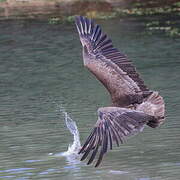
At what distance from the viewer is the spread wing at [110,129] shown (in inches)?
Answer: 251

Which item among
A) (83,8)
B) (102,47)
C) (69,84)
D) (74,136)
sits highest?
(102,47)

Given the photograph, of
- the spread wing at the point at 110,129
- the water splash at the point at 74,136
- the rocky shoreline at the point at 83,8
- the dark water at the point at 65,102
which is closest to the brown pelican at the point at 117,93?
the spread wing at the point at 110,129

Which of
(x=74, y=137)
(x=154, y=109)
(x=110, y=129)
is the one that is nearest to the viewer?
(x=110, y=129)

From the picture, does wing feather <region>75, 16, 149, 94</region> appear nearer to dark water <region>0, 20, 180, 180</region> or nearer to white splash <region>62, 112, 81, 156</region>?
dark water <region>0, 20, 180, 180</region>

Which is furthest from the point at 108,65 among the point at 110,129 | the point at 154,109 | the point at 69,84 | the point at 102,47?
the point at 69,84

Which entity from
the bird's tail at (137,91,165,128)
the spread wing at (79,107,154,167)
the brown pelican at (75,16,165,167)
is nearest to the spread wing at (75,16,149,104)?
the brown pelican at (75,16,165,167)

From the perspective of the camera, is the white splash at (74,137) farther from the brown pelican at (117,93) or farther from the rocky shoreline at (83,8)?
the rocky shoreline at (83,8)

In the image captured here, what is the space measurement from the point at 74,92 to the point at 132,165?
13.2 ft

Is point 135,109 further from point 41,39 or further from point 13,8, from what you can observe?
point 13,8

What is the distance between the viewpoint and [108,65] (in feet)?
27.0

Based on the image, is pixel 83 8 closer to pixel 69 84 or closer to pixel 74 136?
pixel 69 84

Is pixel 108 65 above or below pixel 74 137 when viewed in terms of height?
above

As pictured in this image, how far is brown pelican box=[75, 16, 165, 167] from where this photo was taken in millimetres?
6636

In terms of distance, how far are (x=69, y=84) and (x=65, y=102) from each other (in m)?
1.38
